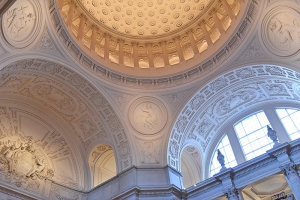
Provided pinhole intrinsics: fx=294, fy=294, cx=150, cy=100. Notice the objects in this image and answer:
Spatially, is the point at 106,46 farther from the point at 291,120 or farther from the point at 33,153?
the point at 291,120

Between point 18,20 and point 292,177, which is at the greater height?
point 18,20

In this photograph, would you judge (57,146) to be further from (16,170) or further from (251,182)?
(251,182)

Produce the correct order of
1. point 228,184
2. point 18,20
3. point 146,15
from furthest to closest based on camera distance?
1. point 146,15
2. point 228,184
3. point 18,20

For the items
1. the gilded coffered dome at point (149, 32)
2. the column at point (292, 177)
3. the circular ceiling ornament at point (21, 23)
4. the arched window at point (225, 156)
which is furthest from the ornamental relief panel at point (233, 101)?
the circular ceiling ornament at point (21, 23)

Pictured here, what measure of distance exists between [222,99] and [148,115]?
4.54m

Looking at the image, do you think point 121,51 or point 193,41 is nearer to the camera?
point 193,41

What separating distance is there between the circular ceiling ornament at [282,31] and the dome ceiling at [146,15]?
17.8ft

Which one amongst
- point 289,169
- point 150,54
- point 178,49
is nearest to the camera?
point 289,169

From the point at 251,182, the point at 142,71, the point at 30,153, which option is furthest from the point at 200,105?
the point at 30,153

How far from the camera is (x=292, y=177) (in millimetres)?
12898

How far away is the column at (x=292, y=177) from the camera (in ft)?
41.1

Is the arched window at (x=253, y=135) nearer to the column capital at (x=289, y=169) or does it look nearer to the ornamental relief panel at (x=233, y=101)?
the ornamental relief panel at (x=233, y=101)

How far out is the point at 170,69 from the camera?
59.9ft

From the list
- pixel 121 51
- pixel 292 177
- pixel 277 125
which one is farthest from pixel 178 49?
pixel 292 177
